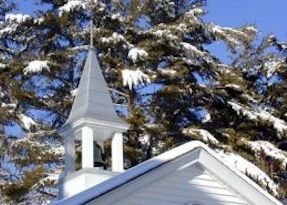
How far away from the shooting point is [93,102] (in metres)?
14.8

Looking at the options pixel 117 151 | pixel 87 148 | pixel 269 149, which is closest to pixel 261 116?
pixel 269 149

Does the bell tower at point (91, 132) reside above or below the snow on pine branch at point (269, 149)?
below

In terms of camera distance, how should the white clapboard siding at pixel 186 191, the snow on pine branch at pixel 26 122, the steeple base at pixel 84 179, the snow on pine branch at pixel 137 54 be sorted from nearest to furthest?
the white clapboard siding at pixel 186 191
the steeple base at pixel 84 179
the snow on pine branch at pixel 137 54
the snow on pine branch at pixel 26 122

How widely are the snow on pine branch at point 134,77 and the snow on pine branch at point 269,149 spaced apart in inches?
176

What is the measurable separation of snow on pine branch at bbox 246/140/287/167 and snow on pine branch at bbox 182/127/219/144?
74.5 inches

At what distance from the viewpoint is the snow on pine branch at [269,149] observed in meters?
25.0

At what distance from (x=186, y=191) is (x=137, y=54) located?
1296cm

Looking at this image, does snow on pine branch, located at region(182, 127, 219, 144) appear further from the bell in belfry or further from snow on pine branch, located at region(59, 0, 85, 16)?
the bell in belfry

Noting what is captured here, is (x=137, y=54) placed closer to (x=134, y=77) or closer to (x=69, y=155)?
(x=134, y=77)

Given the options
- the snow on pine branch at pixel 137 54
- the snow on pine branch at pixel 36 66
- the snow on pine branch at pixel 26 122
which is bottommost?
the snow on pine branch at pixel 26 122

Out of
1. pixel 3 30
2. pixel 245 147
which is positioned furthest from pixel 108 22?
pixel 245 147

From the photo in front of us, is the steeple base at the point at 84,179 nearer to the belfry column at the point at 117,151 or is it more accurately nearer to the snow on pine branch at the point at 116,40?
the belfry column at the point at 117,151

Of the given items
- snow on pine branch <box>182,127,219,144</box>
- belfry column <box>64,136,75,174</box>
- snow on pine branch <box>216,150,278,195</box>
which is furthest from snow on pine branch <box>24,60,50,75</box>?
belfry column <box>64,136,75,174</box>

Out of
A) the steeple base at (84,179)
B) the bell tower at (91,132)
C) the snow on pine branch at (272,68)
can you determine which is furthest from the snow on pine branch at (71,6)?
the steeple base at (84,179)
